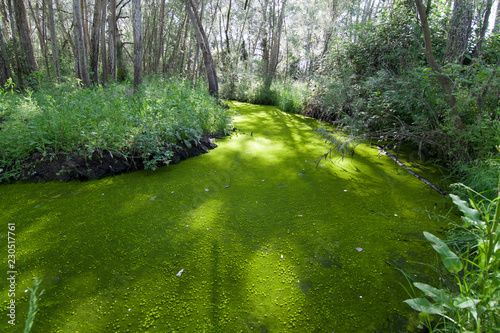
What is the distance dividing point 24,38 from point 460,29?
7660mm

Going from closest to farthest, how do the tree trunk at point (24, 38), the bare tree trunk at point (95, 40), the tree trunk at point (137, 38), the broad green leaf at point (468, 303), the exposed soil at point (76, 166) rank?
1. the broad green leaf at point (468, 303)
2. the exposed soil at point (76, 166)
3. the tree trunk at point (24, 38)
4. the tree trunk at point (137, 38)
5. the bare tree trunk at point (95, 40)

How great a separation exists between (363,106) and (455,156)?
1.80 m

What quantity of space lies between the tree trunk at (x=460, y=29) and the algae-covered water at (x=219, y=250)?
5.92 feet

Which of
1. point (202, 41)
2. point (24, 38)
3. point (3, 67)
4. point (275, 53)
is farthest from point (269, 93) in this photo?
point (3, 67)

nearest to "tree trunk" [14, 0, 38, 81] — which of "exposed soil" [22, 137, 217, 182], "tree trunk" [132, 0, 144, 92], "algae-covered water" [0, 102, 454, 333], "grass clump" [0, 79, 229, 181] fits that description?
"tree trunk" [132, 0, 144, 92]

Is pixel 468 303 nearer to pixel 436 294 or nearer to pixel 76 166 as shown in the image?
pixel 436 294

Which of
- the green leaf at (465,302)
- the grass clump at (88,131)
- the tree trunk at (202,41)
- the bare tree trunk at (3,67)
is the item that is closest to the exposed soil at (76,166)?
the grass clump at (88,131)

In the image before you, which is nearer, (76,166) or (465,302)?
(465,302)

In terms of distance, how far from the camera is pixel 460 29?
3281mm

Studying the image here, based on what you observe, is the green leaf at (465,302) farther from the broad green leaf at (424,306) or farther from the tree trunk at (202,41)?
the tree trunk at (202,41)

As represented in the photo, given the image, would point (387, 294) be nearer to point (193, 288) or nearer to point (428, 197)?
point (193, 288)

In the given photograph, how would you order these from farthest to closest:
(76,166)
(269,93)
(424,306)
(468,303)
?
1. (269,93)
2. (76,166)
3. (424,306)
4. (468,303)

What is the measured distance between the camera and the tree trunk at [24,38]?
15.7ft

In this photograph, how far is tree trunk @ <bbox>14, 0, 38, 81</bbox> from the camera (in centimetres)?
480
